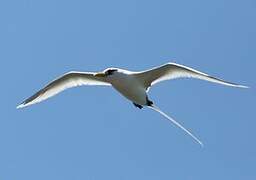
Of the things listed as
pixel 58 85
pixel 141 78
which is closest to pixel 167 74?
pixel 141 78

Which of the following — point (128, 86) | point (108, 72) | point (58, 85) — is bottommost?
point (128, 86)

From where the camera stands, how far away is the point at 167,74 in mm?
17984

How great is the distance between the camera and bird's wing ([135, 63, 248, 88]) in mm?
17109

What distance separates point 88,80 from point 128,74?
2054 mm

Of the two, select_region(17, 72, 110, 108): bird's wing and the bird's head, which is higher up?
the bird's head

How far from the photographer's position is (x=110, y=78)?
58.0 feet

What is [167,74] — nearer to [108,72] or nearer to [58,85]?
[108,72]

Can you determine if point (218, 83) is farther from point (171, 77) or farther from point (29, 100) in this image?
point (29, 100)

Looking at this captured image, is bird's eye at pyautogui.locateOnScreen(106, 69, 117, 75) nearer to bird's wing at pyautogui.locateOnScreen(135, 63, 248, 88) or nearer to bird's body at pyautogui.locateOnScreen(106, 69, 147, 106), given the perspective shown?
bird's body at pyautogui.locateOnScreen(106, 69, 147, 106)

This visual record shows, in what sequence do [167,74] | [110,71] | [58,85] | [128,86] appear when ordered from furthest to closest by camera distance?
[58,85] < [167,74] < [110,71] < [128,86]

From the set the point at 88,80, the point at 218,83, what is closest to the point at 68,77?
the point at 88,80

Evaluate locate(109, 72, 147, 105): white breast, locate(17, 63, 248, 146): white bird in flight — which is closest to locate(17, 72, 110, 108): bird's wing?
locate(17, 63, 248, 146): white bird in flight

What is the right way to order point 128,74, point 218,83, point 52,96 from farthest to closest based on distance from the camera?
point 52,96
point 128,74
point 218,83

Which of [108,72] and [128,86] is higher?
[108,72]
